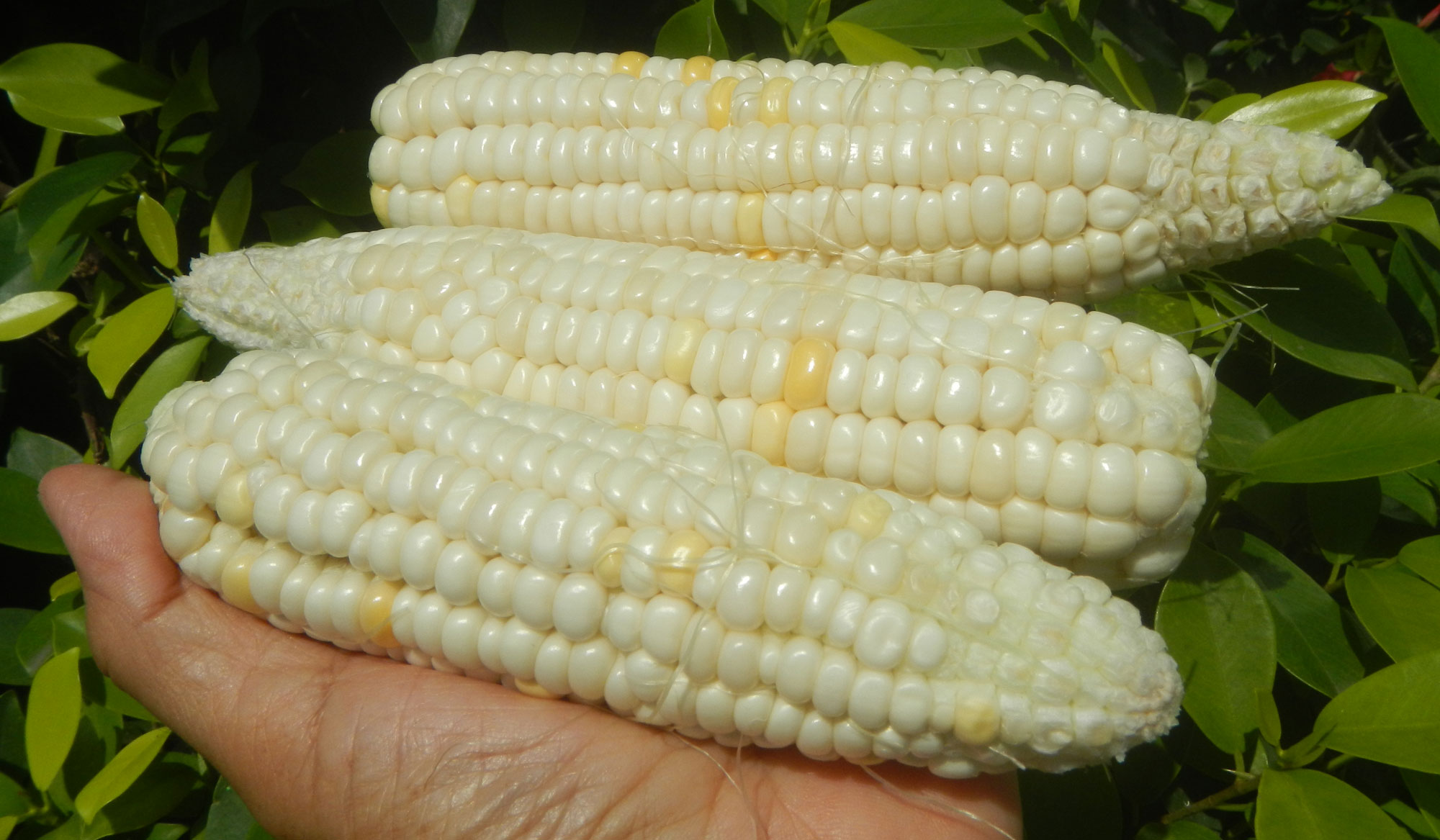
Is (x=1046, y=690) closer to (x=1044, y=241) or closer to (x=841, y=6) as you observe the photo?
(x=1044, y=241)

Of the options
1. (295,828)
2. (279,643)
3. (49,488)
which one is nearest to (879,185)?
(279,643)

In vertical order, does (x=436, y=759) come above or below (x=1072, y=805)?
above

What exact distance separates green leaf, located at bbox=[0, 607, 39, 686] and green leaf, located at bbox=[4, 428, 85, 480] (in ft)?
1.07

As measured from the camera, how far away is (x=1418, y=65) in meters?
1.71

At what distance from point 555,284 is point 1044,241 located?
0.91 meters

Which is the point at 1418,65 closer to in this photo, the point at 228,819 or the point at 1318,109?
the point at 1318,109

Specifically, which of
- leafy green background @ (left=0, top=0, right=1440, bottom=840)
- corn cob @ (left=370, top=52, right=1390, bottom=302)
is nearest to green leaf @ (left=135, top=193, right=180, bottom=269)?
leafy green background @ (left=0, top=0, right=1440, bottom=840)

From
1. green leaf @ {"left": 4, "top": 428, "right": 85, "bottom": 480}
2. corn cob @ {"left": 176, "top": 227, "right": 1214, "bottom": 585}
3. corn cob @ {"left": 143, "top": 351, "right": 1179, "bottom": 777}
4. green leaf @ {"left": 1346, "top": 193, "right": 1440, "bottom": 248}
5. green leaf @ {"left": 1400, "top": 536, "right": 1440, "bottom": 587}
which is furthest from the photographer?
green leaf @ {"left": 4, "top": 428, "right": 85, "bottom": 480}

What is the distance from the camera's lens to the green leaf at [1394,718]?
4.14 feet

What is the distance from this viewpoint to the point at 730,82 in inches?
71.2

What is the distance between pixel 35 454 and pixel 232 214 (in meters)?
0.86

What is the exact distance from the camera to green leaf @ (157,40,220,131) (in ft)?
6.01

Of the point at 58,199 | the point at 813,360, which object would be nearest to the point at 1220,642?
the point at 813,360

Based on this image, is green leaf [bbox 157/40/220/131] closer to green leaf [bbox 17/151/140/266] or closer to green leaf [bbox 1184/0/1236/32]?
green leaf [bbox 17/151/140/266]
